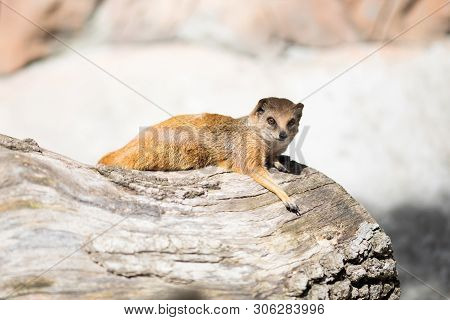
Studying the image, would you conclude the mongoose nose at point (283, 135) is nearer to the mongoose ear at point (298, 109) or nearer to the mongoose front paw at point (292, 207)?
the mongoose ear at point (298, 109)

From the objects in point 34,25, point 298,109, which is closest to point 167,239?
point 298,109

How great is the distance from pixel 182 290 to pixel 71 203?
96cm

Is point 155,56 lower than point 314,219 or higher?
higher

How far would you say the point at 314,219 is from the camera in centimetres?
484

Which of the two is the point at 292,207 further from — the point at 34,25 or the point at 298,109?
the point at 34,25

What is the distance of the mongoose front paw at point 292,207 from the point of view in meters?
4.82

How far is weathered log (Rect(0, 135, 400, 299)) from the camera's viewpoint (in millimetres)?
3855

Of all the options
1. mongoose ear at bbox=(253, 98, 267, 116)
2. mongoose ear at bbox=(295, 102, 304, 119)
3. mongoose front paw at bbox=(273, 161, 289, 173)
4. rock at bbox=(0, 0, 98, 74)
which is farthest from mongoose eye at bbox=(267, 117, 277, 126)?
rock at bbox=(0, 0, 98, 74)

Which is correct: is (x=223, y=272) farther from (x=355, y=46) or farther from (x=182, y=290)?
(x=355, y=46)

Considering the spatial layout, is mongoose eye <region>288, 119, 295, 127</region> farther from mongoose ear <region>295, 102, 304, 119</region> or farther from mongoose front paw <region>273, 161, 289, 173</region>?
mongoose front paw <region>273, 161, 289, 173</region>

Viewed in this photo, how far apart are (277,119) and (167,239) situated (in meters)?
2.82

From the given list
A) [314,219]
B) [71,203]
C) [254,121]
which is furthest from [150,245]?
[254,121]

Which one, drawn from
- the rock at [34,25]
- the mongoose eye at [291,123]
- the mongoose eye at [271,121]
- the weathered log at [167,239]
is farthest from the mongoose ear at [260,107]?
the rock at [34,25]

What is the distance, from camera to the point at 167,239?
4.16 m
